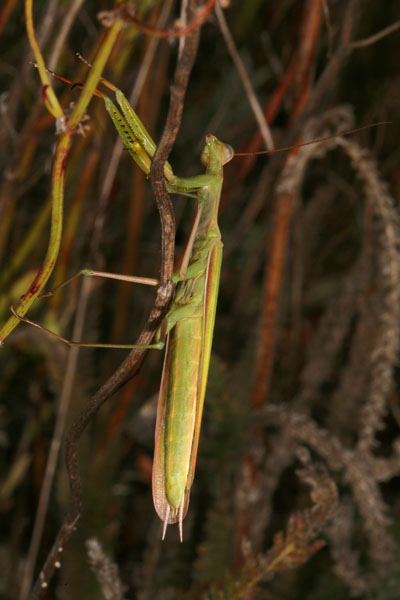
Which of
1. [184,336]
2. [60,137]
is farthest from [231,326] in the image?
[60,137]

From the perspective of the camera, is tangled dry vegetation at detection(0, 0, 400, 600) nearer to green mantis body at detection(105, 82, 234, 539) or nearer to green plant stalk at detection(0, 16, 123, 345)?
green mantis body at detection(105, 82, 234, 539)

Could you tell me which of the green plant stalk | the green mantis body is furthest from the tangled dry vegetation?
the green plant stalk

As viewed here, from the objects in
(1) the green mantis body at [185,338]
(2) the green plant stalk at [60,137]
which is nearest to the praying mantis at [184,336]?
(1) the green mantis body at [185,338]

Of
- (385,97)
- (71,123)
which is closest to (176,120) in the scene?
(71,123)

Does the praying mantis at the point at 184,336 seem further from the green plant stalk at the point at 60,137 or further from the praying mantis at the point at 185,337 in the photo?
the green plant stalk at the point at 60,137

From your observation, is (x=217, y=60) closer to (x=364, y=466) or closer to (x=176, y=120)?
(x=364, y=466)
